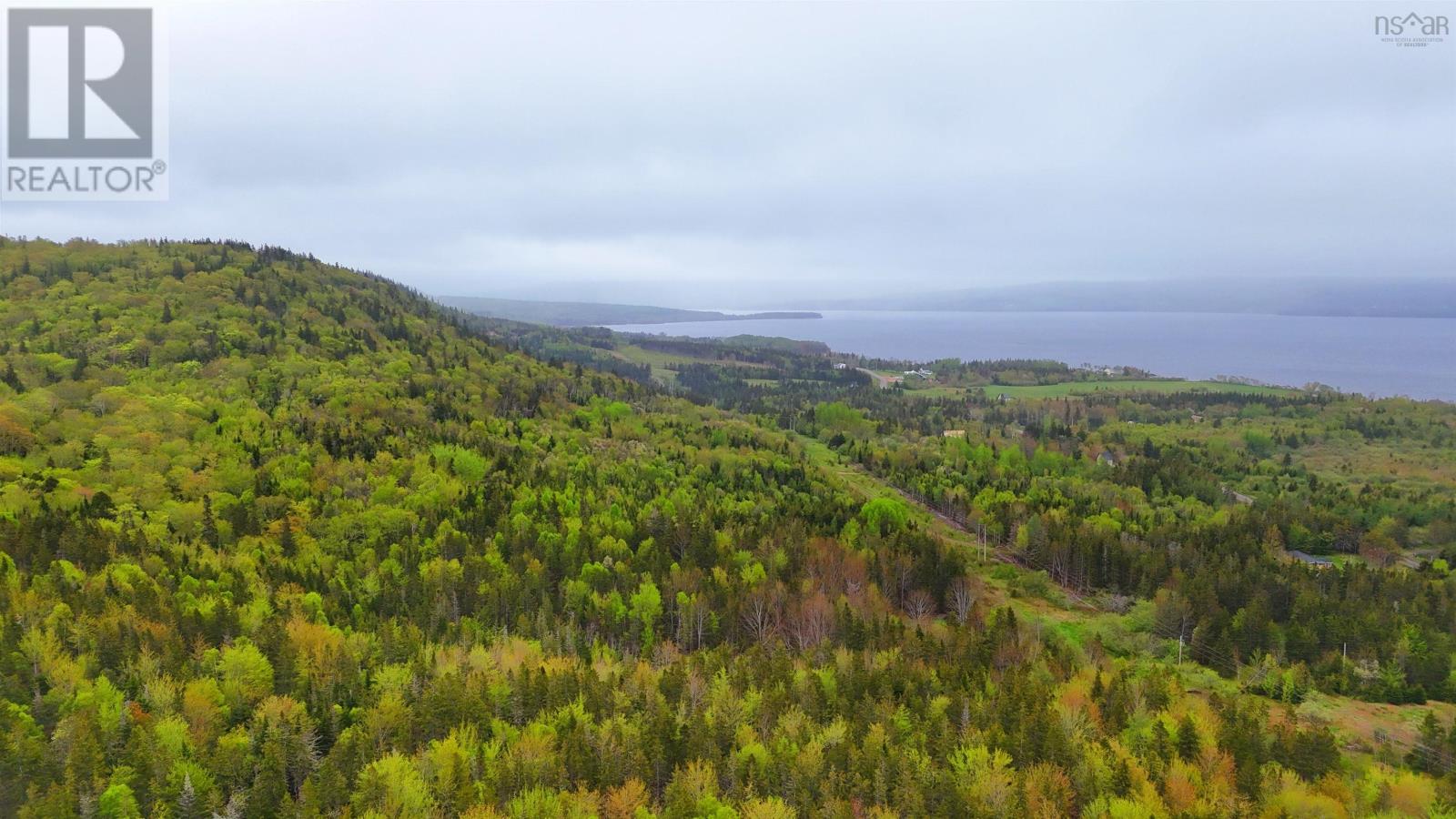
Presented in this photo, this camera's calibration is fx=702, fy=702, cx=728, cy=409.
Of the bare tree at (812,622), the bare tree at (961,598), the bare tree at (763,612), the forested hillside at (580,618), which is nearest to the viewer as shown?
the forested hillside at (580,618)

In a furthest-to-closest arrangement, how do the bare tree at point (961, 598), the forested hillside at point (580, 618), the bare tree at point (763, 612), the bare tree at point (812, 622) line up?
the bare tree at point (961, 598) < the bare tree at point (763, 612) < the bare tree at point (812, 622) < the forested hillside at point (580, 618)

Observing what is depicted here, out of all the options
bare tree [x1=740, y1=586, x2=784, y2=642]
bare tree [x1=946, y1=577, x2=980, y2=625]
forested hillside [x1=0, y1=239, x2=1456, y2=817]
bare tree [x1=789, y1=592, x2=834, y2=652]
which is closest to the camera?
forested hillside [x1=0, y1=239, x2=1456, y2=817]

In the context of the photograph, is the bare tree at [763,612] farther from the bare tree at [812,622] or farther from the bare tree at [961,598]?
the bare tree at [961,598]

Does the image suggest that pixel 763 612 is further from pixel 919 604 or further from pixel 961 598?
pixel 961 598

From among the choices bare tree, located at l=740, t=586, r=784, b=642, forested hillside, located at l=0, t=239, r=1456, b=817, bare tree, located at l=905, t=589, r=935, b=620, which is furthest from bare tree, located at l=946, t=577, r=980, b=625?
bare tree, located at l=740, t=586, r=784, b=642

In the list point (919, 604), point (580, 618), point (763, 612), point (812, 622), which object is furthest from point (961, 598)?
point (580, 618)

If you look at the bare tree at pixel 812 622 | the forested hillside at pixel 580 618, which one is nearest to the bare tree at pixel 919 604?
the forested hillside at pixel 580 618

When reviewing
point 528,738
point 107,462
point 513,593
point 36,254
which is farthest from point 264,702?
point 36,254

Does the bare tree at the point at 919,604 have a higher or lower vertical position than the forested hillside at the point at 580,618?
lower

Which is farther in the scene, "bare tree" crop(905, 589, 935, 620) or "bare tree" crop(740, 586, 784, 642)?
"bare tree" crop(905, 589, 935, 620)

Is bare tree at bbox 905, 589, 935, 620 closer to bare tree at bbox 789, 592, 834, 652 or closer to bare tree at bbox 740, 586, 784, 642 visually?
bare tree at bbox 789, 592, 834, 652
